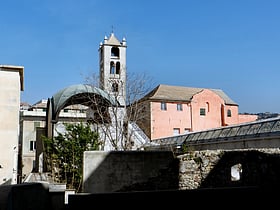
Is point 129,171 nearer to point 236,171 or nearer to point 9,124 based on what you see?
point 236,171

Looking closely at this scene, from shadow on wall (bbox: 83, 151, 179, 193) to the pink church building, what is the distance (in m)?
28.6

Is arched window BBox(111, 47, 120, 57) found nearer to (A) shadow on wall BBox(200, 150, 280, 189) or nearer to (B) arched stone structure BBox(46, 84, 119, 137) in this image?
(B) arched stone structure BBox(46, 84, 119, 137)

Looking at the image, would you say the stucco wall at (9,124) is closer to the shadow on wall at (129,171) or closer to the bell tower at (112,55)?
the shadow on wall at (129,171)

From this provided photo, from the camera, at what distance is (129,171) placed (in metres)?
14.2

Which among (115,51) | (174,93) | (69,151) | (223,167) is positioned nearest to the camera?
(223,167)

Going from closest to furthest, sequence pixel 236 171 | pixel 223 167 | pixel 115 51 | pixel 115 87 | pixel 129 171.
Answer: pixel 129 171 → pixel 223 167 → pixel 236 171 → pixel 115 87 → pixel 115 51

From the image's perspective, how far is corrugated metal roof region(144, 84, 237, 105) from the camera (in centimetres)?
4601

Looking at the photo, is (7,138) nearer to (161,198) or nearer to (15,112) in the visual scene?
(15,112)

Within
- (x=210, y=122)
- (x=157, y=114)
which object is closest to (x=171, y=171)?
(x=157, y=114)

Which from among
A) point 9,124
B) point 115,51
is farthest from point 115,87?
point 115,51

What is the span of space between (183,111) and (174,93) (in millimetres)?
3068

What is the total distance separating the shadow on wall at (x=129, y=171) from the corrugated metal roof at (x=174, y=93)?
2953cm

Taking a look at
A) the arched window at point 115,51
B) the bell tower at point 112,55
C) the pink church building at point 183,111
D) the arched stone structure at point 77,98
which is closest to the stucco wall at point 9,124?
the arched stone structure at point 77,98

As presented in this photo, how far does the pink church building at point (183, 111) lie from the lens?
1753 inches
